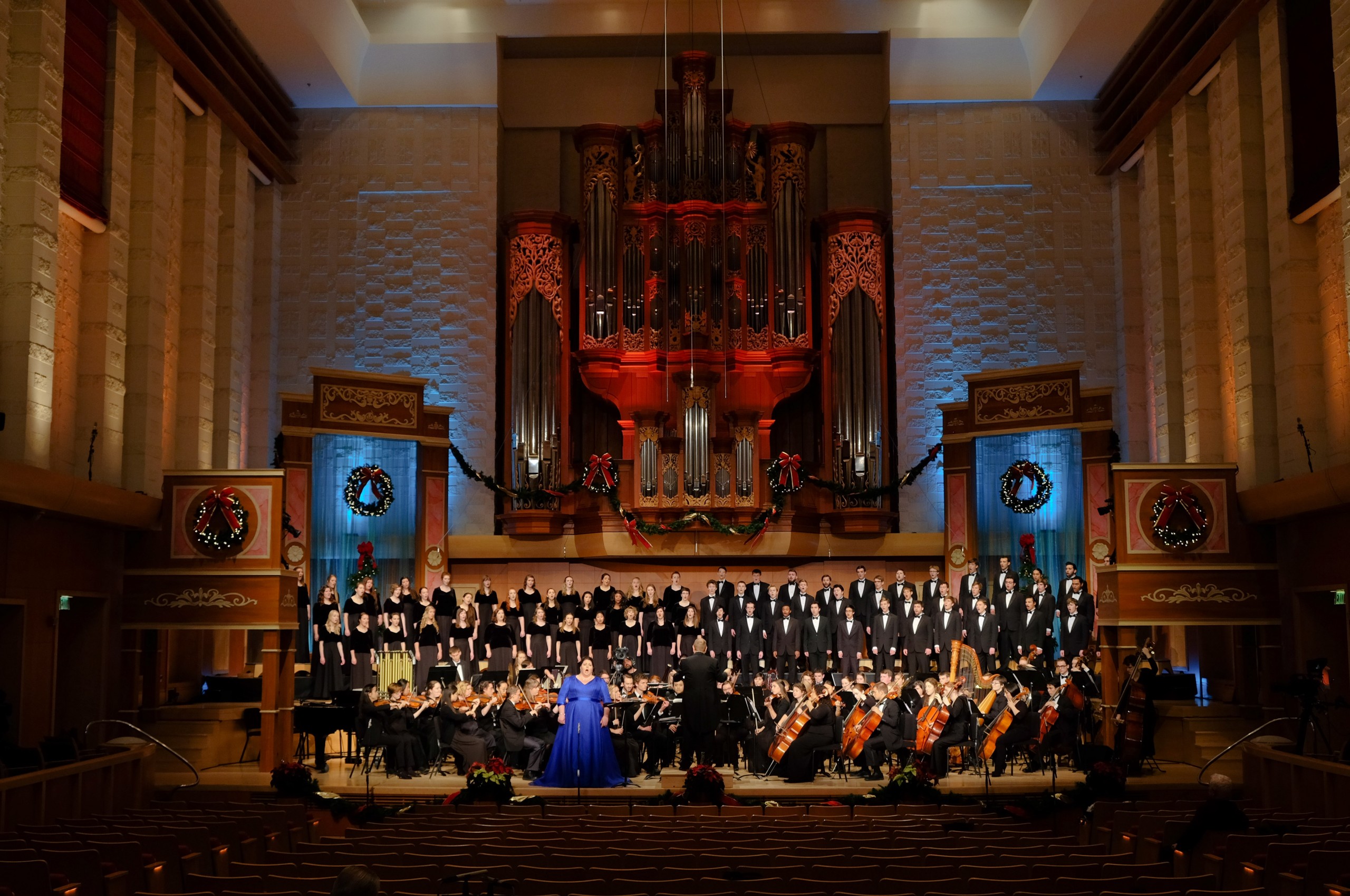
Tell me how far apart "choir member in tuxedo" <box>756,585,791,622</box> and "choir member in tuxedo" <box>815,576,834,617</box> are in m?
0.37

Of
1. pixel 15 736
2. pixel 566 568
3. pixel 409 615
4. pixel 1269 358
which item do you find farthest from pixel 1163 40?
pixel 15 736

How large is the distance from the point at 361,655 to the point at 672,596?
354cm

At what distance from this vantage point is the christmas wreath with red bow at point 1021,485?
15.3 metres

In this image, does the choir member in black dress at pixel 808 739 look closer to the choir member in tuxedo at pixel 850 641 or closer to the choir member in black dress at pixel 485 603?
the choir member in tuxedo at pixel 850 641

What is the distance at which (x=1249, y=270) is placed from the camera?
13.3 metres

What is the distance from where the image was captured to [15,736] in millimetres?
11102

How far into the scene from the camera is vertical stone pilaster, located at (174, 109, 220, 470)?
1479 cm

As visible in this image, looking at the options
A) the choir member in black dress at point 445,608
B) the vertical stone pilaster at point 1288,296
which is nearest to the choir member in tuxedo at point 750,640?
the choir member in black dress at point 445,608

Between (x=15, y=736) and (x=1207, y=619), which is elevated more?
(x=1207, y=619)

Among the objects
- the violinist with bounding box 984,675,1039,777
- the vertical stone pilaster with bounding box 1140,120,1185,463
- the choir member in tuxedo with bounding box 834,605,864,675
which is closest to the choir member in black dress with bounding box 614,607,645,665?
the choir member in tuxedo with bounding box 834,605,864,675

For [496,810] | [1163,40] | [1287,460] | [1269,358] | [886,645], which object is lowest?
[496,810]

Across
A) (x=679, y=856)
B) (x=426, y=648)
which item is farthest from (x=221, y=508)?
(x=679, y=856)

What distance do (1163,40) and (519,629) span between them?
9923 mm

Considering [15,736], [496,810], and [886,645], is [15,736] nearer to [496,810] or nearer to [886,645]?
[496,810]
